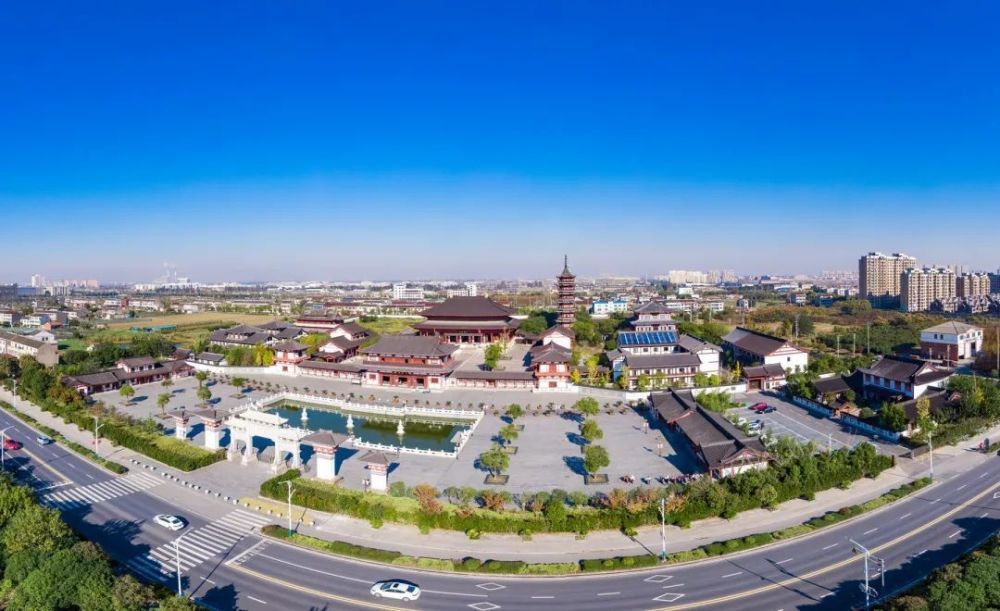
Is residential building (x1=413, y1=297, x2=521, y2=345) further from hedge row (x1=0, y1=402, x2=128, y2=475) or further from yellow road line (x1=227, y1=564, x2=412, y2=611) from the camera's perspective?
yellow road line (x1=227, y1=564, x2=412, y2=611)

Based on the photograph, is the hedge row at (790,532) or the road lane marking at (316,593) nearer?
the road lane marking at (316,593)

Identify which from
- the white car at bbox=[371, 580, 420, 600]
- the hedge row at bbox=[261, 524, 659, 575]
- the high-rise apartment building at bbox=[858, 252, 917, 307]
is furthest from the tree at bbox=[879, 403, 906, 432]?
the high-rise apartment building at bbox=[858, 252, 917, 307]

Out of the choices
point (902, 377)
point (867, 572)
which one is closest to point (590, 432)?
point (867, 572)

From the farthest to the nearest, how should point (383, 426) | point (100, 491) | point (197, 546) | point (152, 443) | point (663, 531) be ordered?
point (383, 426) < point (152, 443) < point (100, 491) < point (197, 546) < point (663, 531)

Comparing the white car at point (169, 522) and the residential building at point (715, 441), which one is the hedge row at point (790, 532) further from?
the white car at point (169, 522)

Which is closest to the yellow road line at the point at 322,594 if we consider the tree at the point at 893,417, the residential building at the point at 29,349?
the tree at the point at 893,417

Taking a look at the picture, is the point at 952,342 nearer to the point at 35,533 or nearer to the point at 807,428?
the point at 807,428
